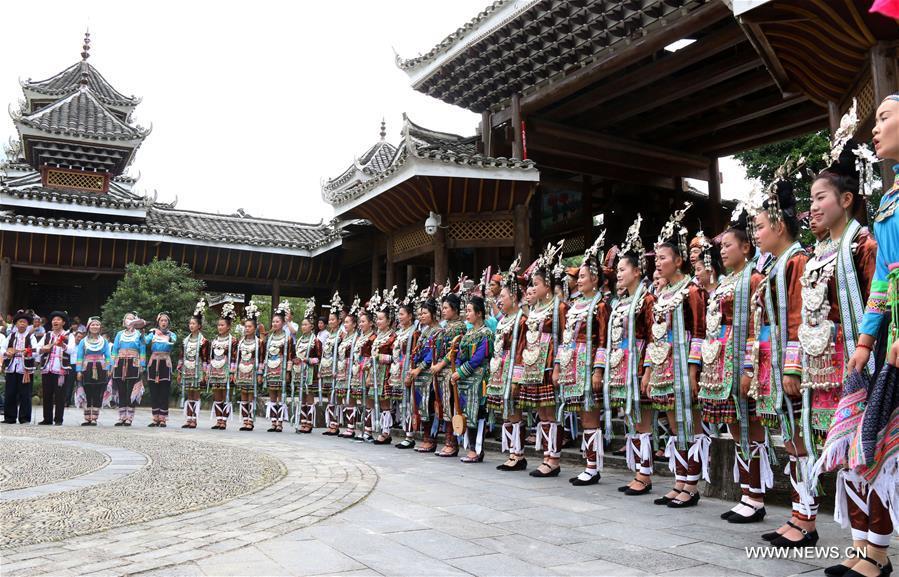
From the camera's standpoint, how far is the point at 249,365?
10430 millimetres

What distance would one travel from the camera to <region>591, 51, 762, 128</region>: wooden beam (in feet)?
32.8

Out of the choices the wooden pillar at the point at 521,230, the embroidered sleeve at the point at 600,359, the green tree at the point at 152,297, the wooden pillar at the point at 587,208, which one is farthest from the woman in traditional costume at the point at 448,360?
the green tree at the point at 152,297

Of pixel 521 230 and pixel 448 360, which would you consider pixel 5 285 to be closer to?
pixel 521 230

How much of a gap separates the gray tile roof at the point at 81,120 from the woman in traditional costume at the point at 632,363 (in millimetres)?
18552

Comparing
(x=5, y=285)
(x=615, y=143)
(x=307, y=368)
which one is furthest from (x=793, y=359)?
(x=5, y=285)

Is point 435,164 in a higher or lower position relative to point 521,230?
higher

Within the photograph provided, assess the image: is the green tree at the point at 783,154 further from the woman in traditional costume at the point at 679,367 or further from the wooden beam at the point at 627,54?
the woman in traditional costume at the point at 679,367

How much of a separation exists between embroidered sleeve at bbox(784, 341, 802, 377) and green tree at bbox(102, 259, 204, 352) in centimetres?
1474

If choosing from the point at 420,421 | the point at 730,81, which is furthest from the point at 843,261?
the point at 730,81


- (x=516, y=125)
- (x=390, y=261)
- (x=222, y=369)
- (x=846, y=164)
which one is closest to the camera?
(x=846, y=164)

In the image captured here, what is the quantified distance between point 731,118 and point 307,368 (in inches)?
346

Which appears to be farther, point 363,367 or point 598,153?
point 598,153

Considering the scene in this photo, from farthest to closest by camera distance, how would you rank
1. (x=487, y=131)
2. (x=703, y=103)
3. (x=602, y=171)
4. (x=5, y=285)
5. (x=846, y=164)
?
(x=5, y=285)
(x=602, y=171)
(x=487, y=131)
(x=703, y=103)
(x=846, y=164)

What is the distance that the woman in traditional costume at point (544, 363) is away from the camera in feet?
19.4
